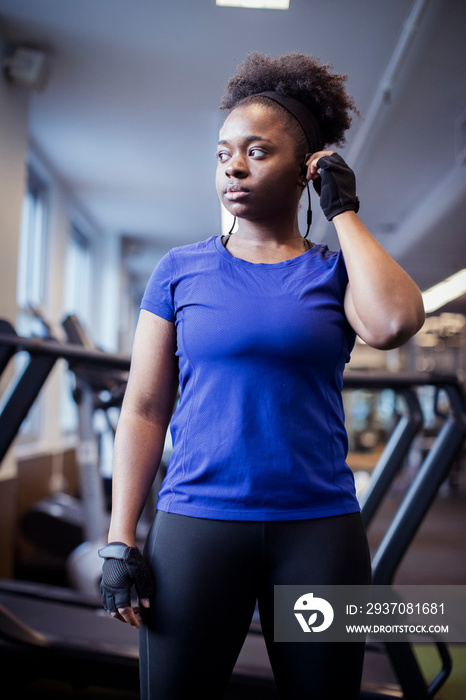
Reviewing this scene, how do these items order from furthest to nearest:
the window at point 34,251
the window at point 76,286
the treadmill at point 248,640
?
the window at point 76,286, the window at point 34,251, the treadmill at point 248,640

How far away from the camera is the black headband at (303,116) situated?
2.98 feet

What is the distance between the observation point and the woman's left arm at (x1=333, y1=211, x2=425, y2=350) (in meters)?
0.79

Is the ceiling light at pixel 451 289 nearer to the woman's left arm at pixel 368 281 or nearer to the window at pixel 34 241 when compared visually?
the window at pixel 34 241

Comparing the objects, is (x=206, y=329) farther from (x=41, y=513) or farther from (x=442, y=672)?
(x=41, y=513)

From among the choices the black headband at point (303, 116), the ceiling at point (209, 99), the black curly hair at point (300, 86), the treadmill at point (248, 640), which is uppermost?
the ceiling at point (209, 99)

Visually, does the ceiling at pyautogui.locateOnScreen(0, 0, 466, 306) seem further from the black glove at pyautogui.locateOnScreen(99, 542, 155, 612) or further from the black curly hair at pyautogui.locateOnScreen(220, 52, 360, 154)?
the black glove at pyautogui.locateOnScreen(99, 542, 155, 612)

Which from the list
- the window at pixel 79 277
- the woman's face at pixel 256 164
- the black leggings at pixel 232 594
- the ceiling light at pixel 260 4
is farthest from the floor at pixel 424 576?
the window at pixel 79 277

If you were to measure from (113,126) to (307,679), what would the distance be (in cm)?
400

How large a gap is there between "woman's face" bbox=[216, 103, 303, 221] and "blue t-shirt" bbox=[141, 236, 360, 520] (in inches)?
4.2

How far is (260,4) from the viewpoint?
237 cm

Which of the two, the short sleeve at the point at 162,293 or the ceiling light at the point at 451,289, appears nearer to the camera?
the short sleeve at the point at 162,293

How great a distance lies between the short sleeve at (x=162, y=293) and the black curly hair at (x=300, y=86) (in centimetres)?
27

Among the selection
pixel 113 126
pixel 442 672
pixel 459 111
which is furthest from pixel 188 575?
pixel 113 126

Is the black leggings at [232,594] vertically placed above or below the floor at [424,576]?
above
